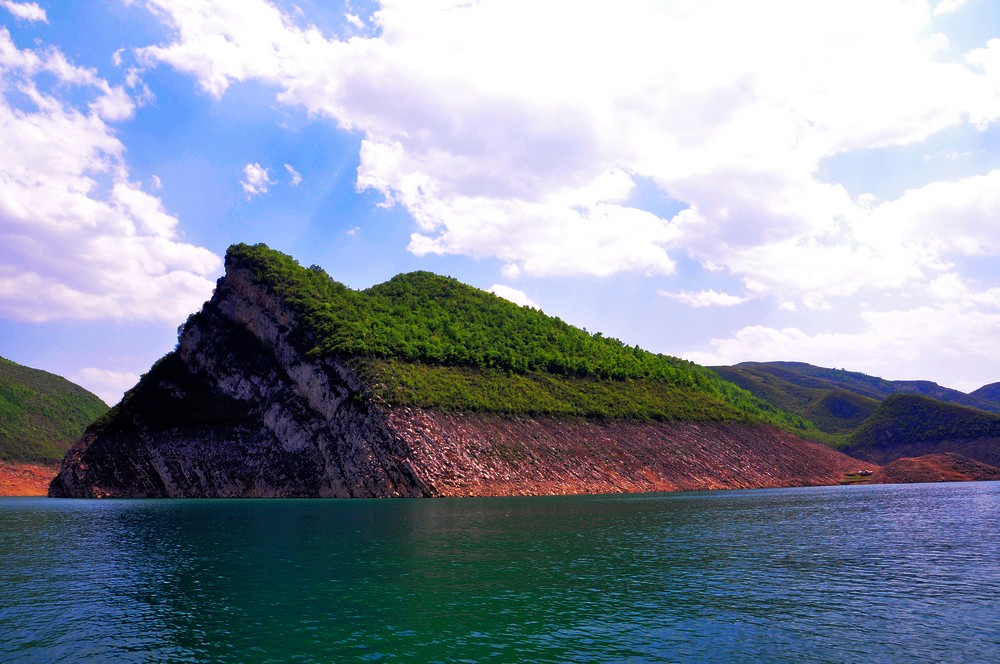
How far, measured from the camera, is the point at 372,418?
4267 inches

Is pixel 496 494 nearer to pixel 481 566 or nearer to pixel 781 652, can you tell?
pixel 481 566

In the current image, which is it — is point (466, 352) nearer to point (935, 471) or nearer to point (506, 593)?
point (506, 593)

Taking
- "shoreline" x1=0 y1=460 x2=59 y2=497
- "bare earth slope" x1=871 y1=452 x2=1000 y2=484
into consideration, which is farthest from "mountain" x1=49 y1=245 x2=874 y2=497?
"shoreline" x1=0 y1=460 x2=59 y2=497

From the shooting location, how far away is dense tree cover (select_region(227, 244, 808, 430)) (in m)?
122

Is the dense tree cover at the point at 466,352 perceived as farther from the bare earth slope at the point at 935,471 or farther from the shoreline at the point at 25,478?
the shoreline at the point at 25,478

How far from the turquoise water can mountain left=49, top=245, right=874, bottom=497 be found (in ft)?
166

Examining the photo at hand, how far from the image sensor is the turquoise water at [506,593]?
2253 cm

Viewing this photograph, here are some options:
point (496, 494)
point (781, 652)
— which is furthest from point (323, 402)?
point (781, 652)

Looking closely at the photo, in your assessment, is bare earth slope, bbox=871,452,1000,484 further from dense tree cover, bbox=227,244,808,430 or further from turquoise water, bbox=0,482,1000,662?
turquoise water, bbox=0,482,1000,662

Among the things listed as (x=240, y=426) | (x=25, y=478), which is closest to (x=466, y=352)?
(x=240, y=426)

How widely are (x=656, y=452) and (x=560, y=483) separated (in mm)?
28284

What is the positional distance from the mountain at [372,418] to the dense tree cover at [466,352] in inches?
18.7

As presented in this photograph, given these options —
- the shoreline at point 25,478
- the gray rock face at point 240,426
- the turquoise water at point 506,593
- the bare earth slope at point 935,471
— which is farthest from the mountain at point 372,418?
the shoreline at point 25,478

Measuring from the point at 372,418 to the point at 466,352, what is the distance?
1382 inches
